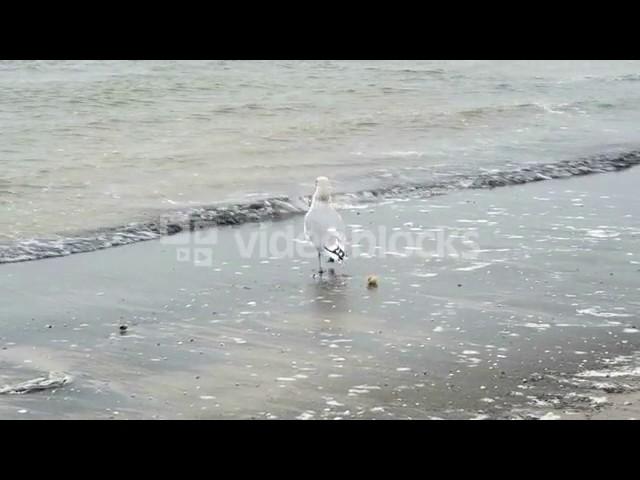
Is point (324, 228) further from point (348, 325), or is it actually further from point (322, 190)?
point (348, 325)

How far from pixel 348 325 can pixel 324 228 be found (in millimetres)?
2035

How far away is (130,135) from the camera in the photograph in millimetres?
17031

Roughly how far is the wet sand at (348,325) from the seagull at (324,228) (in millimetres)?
196

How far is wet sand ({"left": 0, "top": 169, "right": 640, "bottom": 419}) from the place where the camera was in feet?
20.2

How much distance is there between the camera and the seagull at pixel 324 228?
9.41 meters

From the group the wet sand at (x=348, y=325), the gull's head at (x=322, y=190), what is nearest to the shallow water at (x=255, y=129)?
the wet sand at (x=348, y=325)

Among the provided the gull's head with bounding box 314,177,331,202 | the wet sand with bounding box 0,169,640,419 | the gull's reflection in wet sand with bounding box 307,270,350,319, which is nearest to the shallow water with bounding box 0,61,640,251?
the wet sand with bounding box 0,169,640,419

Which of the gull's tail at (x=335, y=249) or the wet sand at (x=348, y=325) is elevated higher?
the gull's tail at (x=335, y=249)

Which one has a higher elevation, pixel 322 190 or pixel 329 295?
pixel 322 190

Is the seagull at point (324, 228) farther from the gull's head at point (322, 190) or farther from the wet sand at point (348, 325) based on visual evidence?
the wet sand at point (348, 325)

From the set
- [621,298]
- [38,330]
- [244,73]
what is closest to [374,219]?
[621,298]

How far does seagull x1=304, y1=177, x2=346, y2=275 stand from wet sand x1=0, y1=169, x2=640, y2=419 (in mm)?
196

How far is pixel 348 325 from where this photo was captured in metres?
7.81

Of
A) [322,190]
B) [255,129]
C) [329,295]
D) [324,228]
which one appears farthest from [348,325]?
[255,129]
